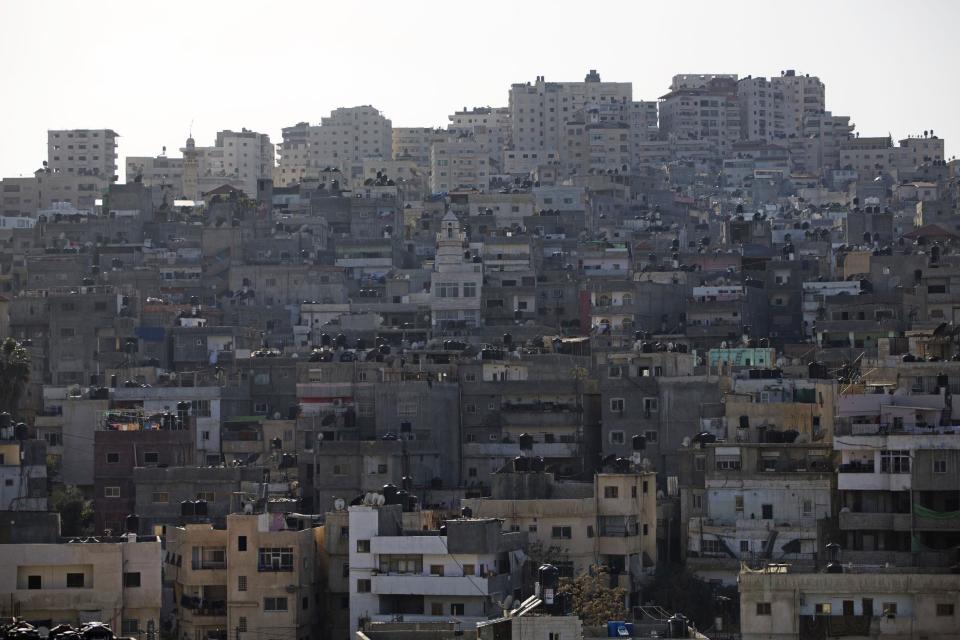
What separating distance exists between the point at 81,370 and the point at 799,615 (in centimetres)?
4696

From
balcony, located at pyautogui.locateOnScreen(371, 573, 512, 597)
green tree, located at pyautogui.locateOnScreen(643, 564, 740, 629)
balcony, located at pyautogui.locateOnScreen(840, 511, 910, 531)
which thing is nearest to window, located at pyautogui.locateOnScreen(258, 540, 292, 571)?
balcony, located at pyautogui.locateOnScreen(371, 573, 512, 597)

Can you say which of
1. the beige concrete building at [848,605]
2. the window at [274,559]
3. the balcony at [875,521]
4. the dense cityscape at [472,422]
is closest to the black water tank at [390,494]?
the dense cityscape at [472,422]

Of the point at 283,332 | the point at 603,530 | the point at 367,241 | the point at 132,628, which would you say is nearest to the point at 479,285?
the point at 283,332

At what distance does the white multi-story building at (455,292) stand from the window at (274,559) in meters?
35.3

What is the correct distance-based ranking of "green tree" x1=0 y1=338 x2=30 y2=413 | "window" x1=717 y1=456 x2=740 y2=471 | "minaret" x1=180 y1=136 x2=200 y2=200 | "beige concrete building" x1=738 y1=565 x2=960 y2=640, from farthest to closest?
"minaret" x1=180 y1=136 x2=200 y2=200
"green tree" x1=0 y1=338 x2=30 y2=413
"window" x1=717 y1=456 x2=740 y2=471
"beige concrete building" x1=738 y1=565 x2=960 y2=640

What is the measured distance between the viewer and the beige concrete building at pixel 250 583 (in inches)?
2389

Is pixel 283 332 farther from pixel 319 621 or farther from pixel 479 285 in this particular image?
pixel 319 621

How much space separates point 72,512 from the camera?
73.2 metres

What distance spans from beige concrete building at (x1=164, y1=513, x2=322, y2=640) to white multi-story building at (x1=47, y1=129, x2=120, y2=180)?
12031 cm

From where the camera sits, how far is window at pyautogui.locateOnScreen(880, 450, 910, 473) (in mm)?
61375

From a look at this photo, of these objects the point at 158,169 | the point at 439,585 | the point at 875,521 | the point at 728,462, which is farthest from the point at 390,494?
the point at 158,169

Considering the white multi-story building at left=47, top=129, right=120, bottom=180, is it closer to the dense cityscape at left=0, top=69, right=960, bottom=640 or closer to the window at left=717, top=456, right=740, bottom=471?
the dense cityscape at left=0, top=69, right=960, bottom=640

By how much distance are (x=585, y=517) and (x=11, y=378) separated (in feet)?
82.0

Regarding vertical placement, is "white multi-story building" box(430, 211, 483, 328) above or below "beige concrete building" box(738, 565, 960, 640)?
above
